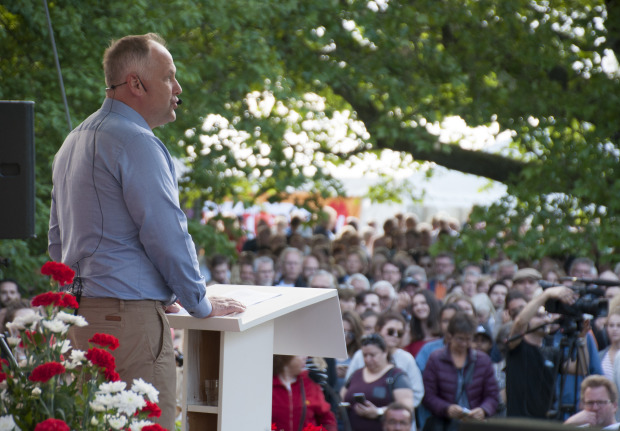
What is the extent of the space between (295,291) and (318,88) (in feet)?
22.7

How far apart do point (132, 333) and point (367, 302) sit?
17.5 feet

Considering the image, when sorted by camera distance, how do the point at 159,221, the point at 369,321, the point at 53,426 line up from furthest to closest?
the point at 369,321 → the point at 159,221 → the point at 53,426

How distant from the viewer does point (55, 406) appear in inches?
80.0

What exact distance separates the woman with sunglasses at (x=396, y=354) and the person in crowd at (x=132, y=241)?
387cm

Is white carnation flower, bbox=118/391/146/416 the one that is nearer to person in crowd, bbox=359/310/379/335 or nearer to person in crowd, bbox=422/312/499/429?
person in crowd, bbox=422/312/499/429

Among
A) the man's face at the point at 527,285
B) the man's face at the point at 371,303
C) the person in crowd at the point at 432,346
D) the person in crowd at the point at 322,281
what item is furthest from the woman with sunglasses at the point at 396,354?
the man's face at the point at 527,285

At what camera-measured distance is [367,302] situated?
787 centimetres

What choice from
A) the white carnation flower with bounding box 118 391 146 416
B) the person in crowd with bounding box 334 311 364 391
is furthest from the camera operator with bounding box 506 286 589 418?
the white carnation flower with bounding box 118 391 146 416

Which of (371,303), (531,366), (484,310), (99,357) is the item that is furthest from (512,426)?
(484,310)

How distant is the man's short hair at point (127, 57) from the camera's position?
2.75 m

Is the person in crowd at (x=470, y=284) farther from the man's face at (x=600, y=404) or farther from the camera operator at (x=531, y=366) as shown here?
the man's face at (x=600, y=404)

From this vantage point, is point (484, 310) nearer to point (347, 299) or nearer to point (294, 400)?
point (347, 299)

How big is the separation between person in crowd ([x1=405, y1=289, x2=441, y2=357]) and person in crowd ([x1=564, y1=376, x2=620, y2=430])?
1.97 metres

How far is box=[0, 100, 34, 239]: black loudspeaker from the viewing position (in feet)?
8.59
